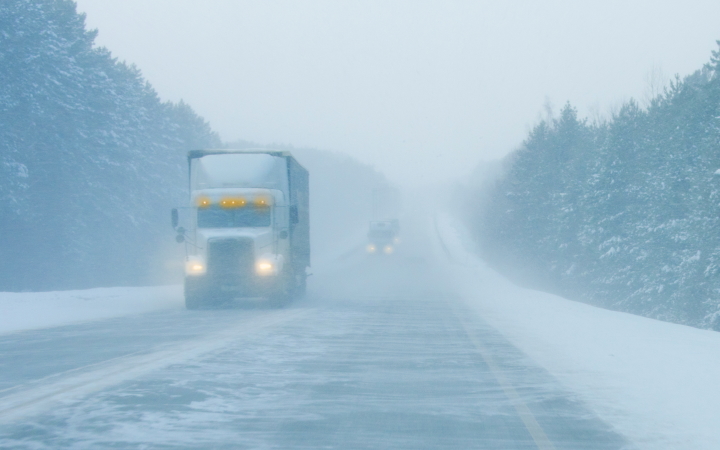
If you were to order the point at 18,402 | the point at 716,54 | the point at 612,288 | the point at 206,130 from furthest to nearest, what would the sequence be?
the point at 206,130
the point at 612,288
the point at 716,54
the point at 18,402

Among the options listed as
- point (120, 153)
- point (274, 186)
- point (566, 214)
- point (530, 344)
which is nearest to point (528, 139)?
point (566, 214)

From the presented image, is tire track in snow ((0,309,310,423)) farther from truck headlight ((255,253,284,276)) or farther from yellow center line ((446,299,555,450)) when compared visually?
truck headlight ((255,253,284,276))

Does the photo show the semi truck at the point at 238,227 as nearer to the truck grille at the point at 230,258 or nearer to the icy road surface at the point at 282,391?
the truck grille at the point at 230,258

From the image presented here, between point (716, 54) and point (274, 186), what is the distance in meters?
24.9

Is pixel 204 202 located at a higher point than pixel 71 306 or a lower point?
higher

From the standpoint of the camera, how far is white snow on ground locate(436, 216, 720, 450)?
21.6 ft

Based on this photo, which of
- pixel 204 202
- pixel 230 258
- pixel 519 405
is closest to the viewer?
pixel 519 405

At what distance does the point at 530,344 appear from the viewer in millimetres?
12758

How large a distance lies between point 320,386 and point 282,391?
54 cm

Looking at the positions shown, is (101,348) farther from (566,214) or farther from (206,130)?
(206,130)

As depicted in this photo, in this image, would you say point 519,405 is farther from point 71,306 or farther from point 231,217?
point 71,306

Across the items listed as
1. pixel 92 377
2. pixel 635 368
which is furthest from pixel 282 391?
pixel 635 368

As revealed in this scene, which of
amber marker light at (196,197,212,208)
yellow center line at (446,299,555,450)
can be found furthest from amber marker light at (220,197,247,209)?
yellow center line at (446,299,555,450)

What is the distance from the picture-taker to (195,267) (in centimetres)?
2038
